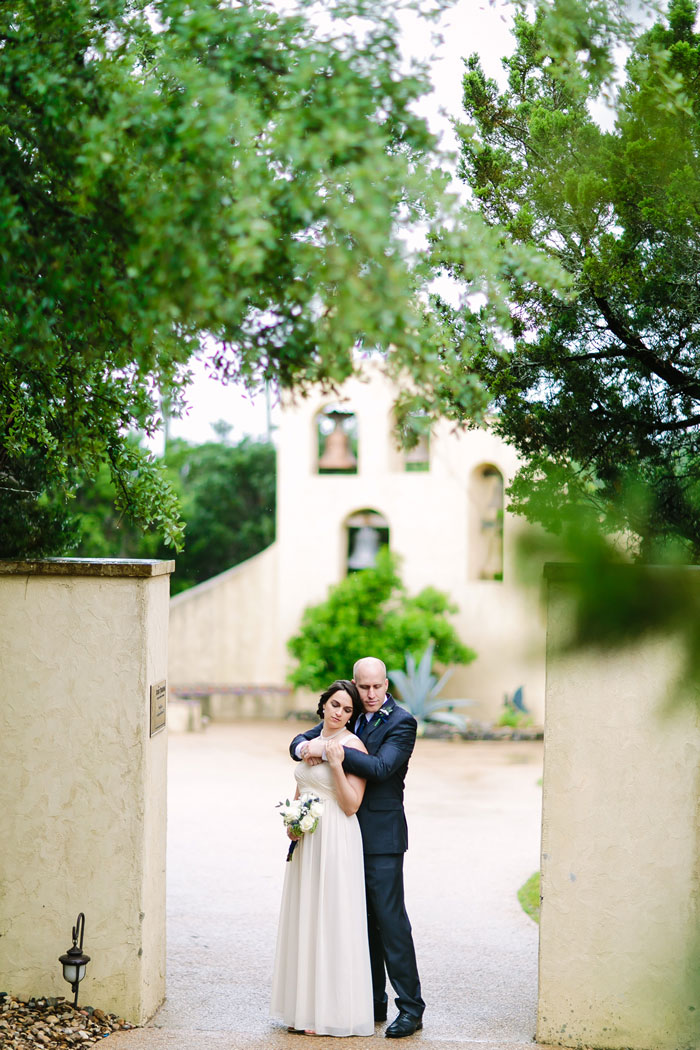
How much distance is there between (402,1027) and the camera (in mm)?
5062

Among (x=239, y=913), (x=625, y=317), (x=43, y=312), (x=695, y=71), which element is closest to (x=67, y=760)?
(x=43, y=312)

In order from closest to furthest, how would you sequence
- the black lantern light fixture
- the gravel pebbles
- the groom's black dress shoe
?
the gravel pebbles, the black lantern light fixture, the groom's black dress shoe

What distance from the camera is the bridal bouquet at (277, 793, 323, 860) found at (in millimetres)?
5008

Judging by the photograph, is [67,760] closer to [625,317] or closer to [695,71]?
[625,317]

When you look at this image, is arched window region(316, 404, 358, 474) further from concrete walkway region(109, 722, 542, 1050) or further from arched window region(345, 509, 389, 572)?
concrete walkway region(109, 722, 542, 1050)

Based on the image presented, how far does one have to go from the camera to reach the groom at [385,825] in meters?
5.08

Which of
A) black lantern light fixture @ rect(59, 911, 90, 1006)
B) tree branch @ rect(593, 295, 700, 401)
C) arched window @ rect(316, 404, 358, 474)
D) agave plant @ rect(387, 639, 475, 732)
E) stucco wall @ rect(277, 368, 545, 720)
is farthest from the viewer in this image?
arched window @ rect(316, 404, 358, 474)

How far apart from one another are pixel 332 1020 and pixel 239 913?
2.71 m

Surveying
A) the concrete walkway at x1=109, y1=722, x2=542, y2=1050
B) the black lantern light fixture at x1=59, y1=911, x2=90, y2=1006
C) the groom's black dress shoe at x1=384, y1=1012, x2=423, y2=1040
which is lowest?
the concrete walkway at x1=109, y1=722, x2=542, y2=1050

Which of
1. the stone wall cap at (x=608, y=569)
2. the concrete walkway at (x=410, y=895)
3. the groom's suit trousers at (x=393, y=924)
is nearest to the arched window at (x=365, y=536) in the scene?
the concrete walkway at (x=410, y=895)

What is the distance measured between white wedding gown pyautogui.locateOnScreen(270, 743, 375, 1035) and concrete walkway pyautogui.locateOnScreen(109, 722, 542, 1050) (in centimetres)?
11

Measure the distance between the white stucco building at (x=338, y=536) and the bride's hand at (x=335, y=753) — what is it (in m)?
11.5

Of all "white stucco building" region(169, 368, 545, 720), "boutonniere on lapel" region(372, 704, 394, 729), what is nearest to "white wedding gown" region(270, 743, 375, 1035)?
"boutonniere on lapel" region(372, 704, 394, 729)

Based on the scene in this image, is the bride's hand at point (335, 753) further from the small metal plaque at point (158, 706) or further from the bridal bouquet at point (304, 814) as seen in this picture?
the small metal plaque at point (158, 706)
